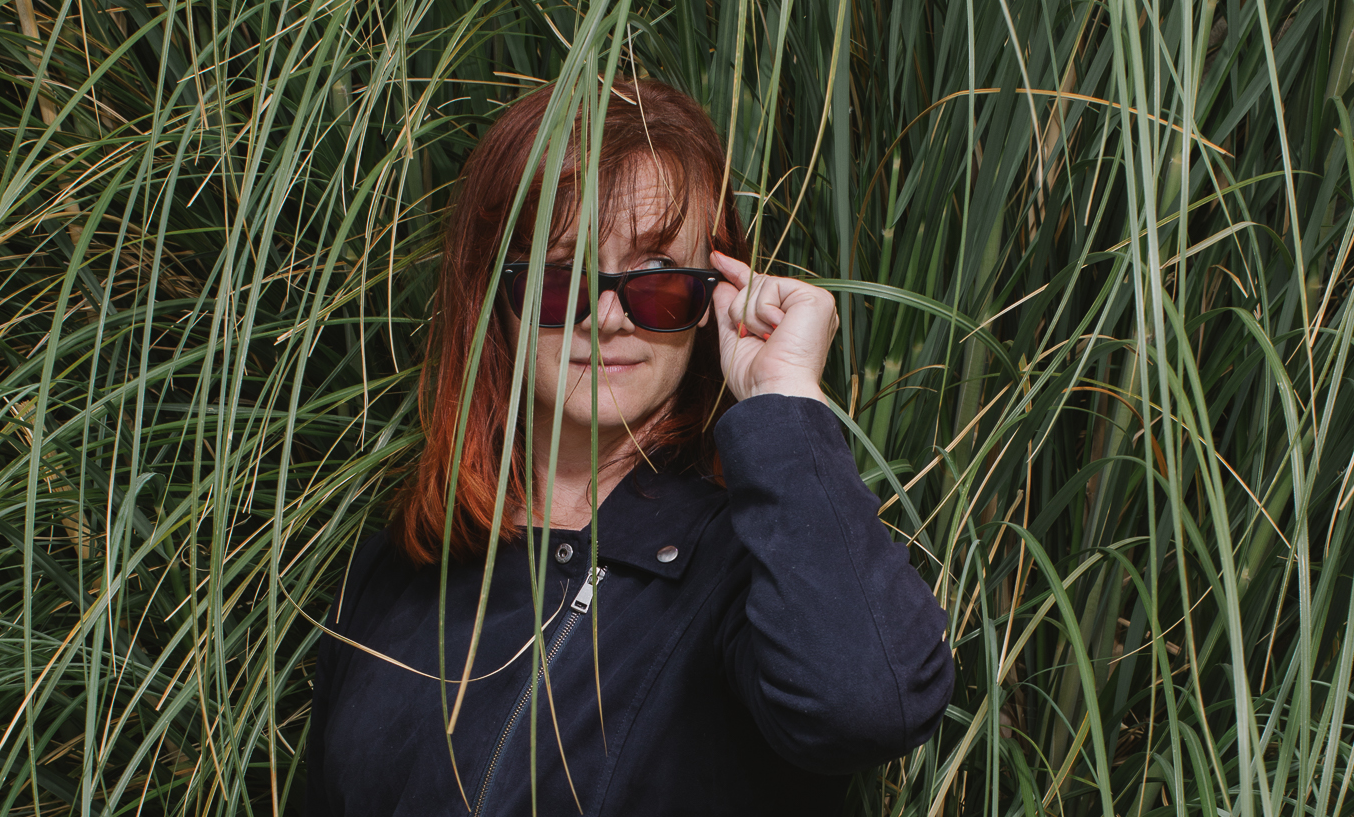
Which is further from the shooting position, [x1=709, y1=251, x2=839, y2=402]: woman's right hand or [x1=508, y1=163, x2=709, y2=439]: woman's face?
[x1=508, y1=163, x2=709, y2=439]: woman's face

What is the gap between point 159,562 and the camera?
101 cm

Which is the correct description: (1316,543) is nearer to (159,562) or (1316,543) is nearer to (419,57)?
(419,57)

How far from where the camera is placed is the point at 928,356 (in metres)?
0.80

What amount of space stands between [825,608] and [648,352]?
0.33m

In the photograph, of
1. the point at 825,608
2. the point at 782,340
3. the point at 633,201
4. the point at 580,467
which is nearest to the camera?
the point at 825,608

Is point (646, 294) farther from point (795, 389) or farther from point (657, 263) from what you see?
point (795, 389)

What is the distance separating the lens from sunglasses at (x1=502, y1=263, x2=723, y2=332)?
2.55 ft

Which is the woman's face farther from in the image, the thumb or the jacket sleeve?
the jacket sleeve

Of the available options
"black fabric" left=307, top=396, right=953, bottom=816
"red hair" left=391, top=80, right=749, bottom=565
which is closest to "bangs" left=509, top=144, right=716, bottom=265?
"red hair" left=391, top=80, right=749, bottom=565

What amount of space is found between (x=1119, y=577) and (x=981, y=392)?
0.20 meters

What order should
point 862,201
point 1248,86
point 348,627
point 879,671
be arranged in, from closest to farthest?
point 879,671 < point 1248,86 < point 862,201 < point 348,627

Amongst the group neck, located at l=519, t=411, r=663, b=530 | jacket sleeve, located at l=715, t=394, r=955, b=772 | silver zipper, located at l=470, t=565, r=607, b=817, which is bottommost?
silver zipper, located at l=470, t=565, r=607, b=817

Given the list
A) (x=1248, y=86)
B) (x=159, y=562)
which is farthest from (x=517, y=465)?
(x=1248, y=86)

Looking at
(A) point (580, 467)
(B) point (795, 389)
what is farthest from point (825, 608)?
(A) point (580, 467)
